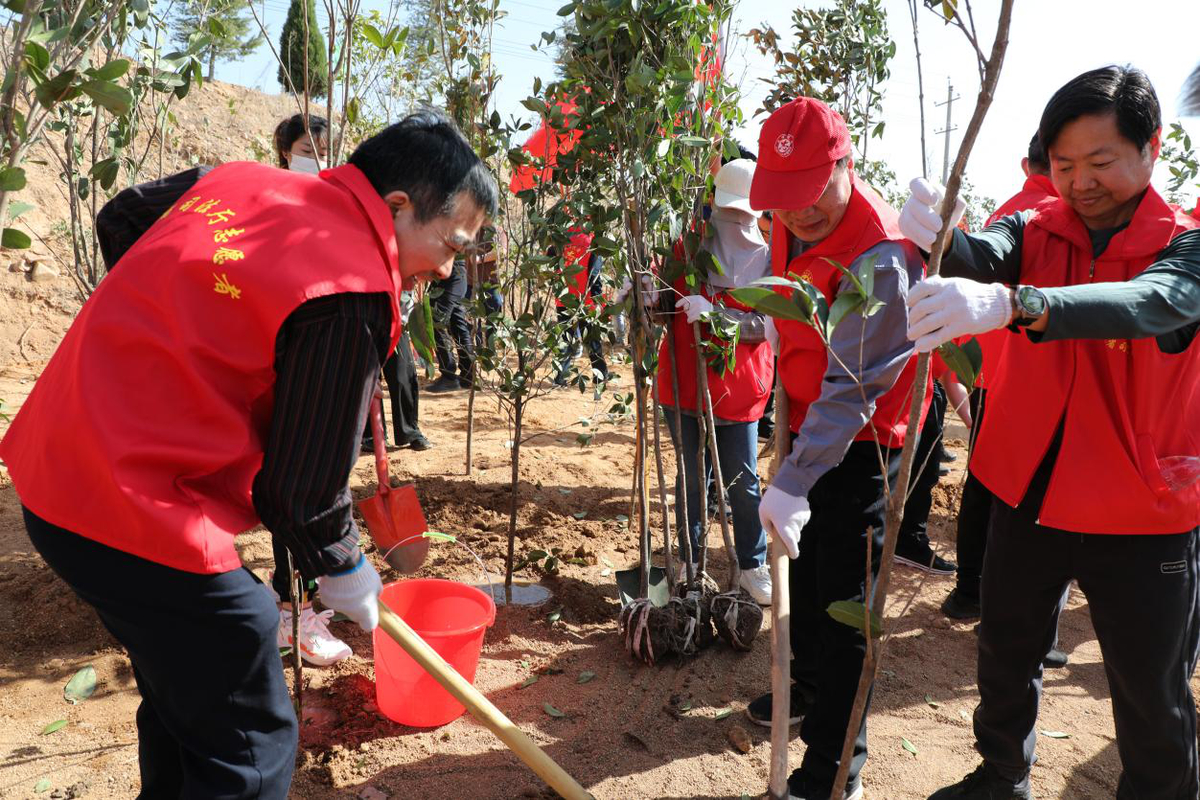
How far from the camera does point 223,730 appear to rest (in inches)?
56.6

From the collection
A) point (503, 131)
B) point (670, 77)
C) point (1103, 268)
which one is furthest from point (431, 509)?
point (1103, 268)

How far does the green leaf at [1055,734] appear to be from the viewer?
271 centimetres

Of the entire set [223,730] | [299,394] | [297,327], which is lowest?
[223,730]

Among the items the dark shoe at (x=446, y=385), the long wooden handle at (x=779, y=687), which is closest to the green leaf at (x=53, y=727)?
the long wooden handle at (x=779, y=687)

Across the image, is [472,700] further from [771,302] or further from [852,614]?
[771,302]

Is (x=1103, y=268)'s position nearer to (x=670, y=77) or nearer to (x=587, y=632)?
(x=670, y=77)

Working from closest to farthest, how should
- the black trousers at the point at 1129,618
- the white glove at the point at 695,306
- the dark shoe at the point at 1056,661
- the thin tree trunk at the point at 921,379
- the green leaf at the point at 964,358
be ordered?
the thin tree trunk at the point at 921,379
the green leaf at the point at 964,358
the black trousers at the point at 1129,618
the white glove at the point at 695,306
the dark shoe at the point at 1056,661

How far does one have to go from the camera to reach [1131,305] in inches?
56.7

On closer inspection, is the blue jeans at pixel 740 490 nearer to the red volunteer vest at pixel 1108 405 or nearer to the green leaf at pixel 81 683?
the red volunteer vest at pixel 1108 405

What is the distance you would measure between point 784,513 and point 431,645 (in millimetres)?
1083

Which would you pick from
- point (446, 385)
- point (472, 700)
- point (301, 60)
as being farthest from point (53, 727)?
point (301, 60)

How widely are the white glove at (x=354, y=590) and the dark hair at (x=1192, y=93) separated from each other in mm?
2421

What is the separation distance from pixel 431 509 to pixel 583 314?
153 cm

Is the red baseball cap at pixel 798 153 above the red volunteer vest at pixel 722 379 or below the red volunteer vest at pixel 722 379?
above
